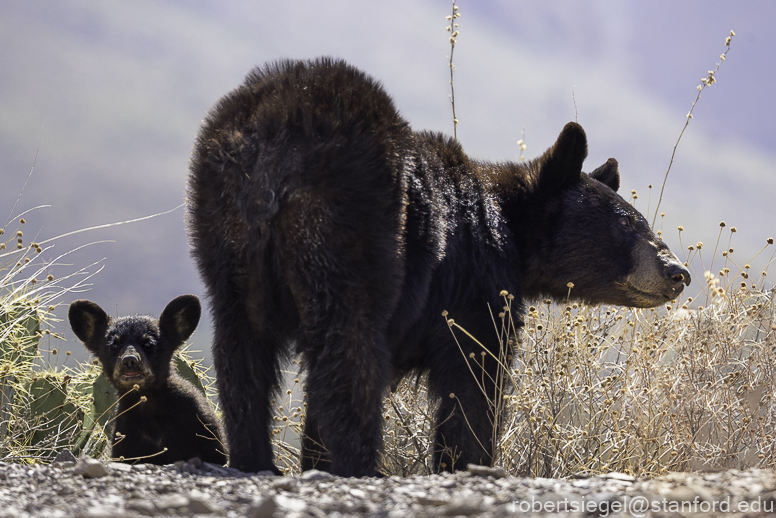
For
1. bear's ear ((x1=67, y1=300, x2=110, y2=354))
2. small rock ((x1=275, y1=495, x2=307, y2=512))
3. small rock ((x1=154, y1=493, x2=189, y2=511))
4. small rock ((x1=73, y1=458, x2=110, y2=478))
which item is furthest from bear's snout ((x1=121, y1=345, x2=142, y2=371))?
small rock ((x1=275, y1=495, x2=307, y2=512))

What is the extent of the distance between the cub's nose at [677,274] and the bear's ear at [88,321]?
406 cm

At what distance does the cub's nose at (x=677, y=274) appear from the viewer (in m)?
5.23

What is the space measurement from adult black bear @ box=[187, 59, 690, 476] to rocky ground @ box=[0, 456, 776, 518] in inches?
21.3

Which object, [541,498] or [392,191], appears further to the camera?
[392,191]

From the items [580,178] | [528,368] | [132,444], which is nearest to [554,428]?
[528,368]

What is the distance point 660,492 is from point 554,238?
7.93 feet

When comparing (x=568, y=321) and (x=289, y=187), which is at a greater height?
(x=289, y=187)

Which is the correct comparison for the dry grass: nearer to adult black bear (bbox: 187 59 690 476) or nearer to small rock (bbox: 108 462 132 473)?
adult black bear (bbox: 187 59 690 476)

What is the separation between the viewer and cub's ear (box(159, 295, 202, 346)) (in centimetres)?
574

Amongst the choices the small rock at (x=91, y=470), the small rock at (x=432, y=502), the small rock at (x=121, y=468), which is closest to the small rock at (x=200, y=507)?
the small rock at (x=432, y=502)

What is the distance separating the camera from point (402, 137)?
428cm

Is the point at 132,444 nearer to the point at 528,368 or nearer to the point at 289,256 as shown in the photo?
the point at 289,256

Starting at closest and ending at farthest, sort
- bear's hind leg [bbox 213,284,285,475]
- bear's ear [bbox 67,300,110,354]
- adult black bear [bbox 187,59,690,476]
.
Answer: adult black bear [bbox 187,59,690,476]
bear's hind leg [bbox 213,284,285,475]
bear's ear [bbox 67,300,110,354]

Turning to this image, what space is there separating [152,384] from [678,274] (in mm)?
3712
